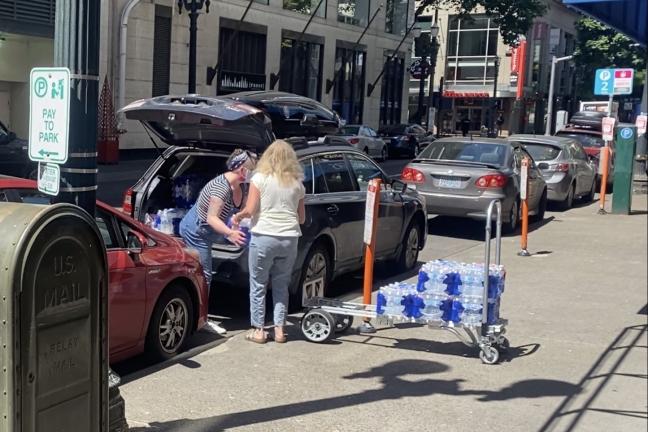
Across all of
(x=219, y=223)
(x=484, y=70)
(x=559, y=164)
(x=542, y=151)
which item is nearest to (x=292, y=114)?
(x=219, y=223)

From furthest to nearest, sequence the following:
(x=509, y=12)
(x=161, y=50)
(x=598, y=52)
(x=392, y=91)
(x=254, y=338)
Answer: (x=598, y=52), (x=392, y=91), (x=509, y=12), (x=161, y=50), (x=254, y=338)

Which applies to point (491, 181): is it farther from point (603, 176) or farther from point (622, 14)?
point (622, 14)

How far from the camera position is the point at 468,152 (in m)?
13.0

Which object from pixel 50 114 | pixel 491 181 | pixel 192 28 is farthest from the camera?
pixel 192 28

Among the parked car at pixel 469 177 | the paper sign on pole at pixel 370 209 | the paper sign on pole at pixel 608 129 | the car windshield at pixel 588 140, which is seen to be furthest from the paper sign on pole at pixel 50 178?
the car windshield at pixel 588 140

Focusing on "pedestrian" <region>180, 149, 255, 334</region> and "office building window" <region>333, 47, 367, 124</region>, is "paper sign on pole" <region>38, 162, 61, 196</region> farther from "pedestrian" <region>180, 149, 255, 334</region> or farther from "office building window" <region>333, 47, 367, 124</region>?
"office building window" <region>333, 47, 367, 124</region>

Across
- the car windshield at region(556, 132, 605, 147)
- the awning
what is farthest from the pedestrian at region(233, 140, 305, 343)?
the car windshield at region(556, 132, 605, 147)

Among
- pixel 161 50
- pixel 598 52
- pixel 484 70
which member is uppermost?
pixel 598 52

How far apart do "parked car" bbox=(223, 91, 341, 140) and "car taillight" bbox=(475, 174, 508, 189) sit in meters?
4.33

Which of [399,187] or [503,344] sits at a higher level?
[399,187]

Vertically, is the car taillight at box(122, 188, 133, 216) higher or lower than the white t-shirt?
lower

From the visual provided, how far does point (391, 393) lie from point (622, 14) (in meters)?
3.90

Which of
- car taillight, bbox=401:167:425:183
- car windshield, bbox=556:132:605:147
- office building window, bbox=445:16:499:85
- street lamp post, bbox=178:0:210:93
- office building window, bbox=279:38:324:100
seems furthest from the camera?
office building window, bbox=445:16:499:85

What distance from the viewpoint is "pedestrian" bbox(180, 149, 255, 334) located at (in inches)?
264
